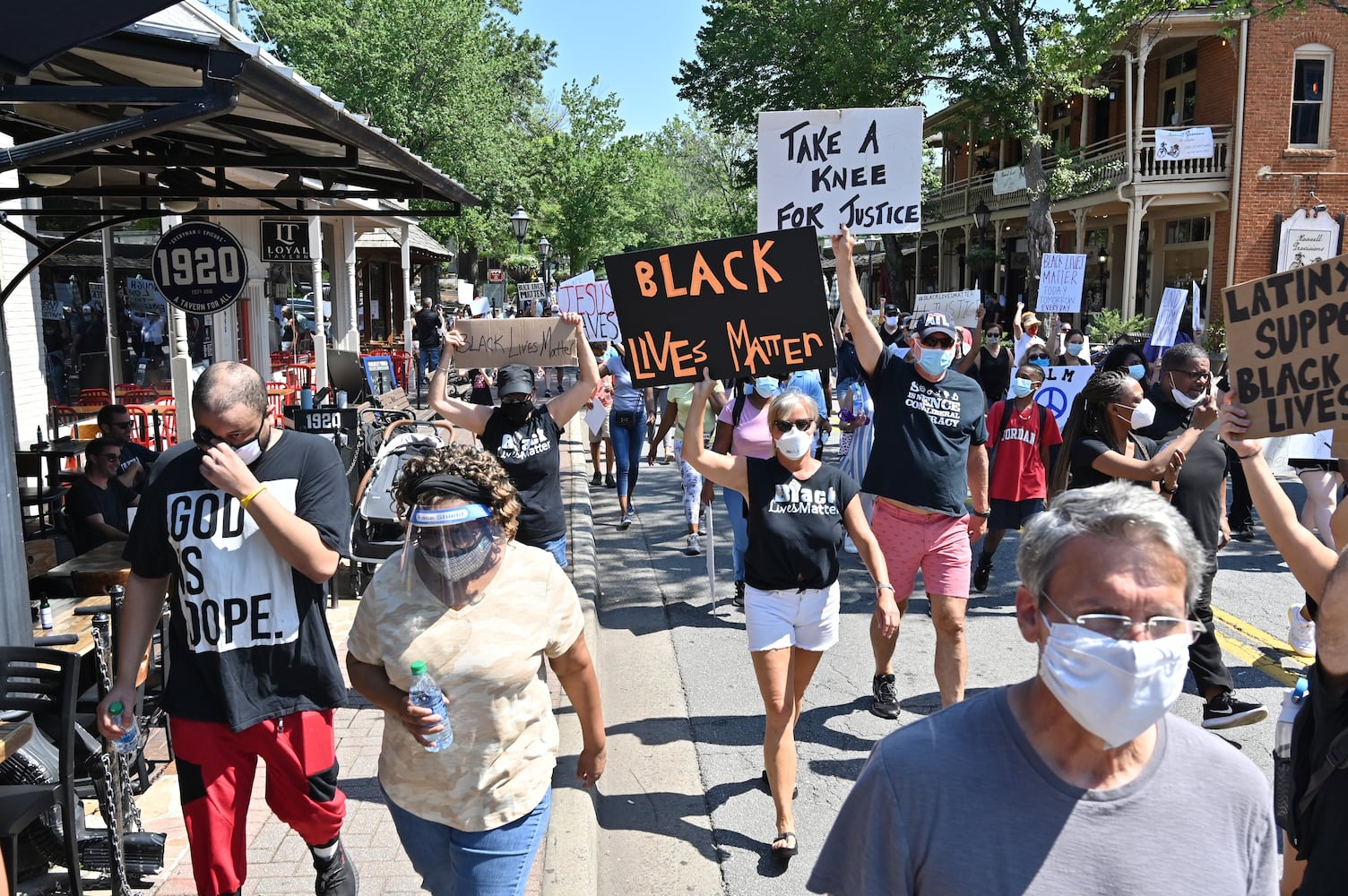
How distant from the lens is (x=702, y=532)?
10320 millimetres

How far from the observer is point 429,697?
9.16ft

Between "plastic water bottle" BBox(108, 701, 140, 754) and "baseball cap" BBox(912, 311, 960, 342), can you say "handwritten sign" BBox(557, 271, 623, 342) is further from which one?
"plastic water bottle" BBox(108, 701, 140, 754)

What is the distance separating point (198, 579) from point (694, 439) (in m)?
2.22

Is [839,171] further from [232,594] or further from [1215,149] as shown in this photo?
[1215,149]

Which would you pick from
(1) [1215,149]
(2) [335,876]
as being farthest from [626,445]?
(1) [1215,149]

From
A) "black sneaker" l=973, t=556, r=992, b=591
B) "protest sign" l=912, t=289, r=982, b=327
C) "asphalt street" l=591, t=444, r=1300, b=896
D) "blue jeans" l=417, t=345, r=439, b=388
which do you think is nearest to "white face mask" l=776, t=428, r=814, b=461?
"asphalt street" l=591, t=444, r=1300, b=896

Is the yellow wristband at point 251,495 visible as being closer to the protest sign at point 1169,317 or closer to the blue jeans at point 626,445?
the blue jeans at point 626,445

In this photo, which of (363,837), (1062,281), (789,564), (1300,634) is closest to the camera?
(363,837)

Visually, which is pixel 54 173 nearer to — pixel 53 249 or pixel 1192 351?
pixel 53 249

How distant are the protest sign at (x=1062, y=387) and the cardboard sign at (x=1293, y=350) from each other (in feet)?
23.6

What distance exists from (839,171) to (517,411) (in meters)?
2.75

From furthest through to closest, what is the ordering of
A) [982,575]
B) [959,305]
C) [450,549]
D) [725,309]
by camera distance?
[959,305] < [982,575] < [725,309] < [450,549]

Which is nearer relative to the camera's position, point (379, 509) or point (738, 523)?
point (379, 509)

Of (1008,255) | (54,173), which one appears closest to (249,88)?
(54,173)
